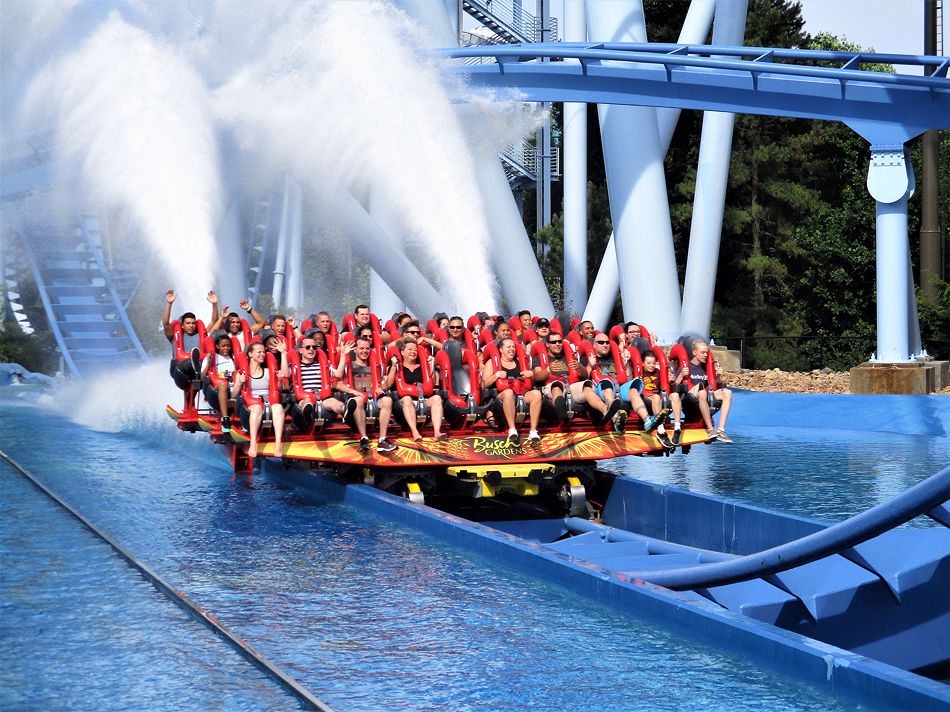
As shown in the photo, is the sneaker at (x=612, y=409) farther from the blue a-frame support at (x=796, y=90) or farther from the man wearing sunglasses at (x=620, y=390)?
the blue a-frame support at (x=796, y=90)

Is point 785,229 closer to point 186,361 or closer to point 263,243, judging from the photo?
point 263,243

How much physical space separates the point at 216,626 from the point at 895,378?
521 inches

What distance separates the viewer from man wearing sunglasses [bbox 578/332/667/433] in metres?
10.4

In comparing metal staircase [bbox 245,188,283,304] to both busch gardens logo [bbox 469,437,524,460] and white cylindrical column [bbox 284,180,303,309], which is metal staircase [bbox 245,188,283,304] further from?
busch gardens logo [bbox 469,437,524,460]

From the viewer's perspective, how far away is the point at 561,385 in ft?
34.1

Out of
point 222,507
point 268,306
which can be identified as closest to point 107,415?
point 222,507

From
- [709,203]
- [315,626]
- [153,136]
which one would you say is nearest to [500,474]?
[315,626]

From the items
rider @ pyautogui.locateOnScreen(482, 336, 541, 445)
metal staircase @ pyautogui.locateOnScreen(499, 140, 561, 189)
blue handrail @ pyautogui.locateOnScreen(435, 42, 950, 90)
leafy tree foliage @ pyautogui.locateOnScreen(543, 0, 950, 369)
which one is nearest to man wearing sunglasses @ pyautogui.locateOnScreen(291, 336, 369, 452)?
rider @ pyautogui.locateOnScreen(482, 336, 541, 445)

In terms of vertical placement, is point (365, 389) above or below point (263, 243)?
below

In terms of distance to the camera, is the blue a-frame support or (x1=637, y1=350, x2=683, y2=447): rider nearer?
(x1=637, y1=350, x2=683, y2=447): rider

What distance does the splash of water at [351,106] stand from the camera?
51.2ft

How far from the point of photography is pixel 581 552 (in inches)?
340

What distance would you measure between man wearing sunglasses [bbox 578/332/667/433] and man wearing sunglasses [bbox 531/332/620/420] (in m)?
0.07

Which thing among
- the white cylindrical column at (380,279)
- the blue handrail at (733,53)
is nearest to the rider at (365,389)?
the blue handrail at (733,53)
